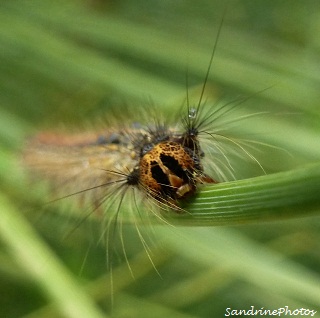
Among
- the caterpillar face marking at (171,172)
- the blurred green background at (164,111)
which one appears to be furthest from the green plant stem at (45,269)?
the caterpillar face marking at (171,172)

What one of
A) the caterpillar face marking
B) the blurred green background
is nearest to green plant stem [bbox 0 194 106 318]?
the blurred green background

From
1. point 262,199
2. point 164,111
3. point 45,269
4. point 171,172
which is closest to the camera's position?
point 262,199

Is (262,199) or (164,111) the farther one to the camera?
(164,111)

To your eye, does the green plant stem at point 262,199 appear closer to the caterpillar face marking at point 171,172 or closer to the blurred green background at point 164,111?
the caterpillar face marking at point 171,172

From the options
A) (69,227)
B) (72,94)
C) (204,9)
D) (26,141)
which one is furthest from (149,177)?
(204,9)

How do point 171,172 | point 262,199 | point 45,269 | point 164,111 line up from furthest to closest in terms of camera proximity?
point 164,111, point 45,269, point 171,172, point 262,199

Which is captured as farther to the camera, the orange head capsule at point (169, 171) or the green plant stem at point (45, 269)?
the green plant stem at point (45, 269)

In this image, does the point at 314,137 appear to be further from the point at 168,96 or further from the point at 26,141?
the point at 26,141

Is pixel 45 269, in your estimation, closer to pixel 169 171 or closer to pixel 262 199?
pixel 169 171

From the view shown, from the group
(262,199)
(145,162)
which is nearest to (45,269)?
(145,162)
